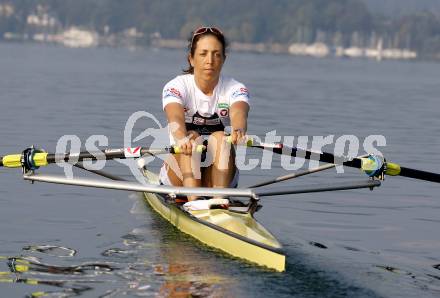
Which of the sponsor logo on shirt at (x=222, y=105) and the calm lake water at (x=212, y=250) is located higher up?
the sponsor logo on shirt at (x=222, y=105)

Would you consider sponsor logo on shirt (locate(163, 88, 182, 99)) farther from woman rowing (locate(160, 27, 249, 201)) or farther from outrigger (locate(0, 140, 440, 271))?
outrigger (locate(0, 140, 440, 271))

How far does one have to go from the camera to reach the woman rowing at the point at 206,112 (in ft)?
45.3

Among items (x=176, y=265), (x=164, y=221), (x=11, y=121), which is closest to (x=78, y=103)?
(x=11, y=121)

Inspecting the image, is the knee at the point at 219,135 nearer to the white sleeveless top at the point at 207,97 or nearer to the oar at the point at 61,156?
the oar at the point at 61,156

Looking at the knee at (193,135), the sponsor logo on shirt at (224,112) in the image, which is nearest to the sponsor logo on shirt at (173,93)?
the knee at (193,135)

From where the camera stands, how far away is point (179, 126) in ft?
44.9

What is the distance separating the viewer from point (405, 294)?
1143 cm

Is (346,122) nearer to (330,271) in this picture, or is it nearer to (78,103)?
(78,103)

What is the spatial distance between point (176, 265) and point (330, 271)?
1824 mm

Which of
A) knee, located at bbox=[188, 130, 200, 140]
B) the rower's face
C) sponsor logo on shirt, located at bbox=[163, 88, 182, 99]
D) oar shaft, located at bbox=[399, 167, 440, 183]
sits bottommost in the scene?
oar shaft, located at bbox=[399, 167, 440, 183]

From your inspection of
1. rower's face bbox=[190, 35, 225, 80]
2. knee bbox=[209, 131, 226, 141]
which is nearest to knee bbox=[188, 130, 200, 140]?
knee bbox=[209, 131, 226, 141]

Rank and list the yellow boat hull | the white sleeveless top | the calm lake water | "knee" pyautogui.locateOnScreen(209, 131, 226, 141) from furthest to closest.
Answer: the white sleeveless top, "knee" pyautogui.locateOnScreen(209, 131, 226, 141), the yellow boat hull, the calm lake water

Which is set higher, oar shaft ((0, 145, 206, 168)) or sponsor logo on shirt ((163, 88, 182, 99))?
sponsor logo on shirt ((163, 88, 182, 99))

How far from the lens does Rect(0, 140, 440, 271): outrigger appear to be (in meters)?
12.3
